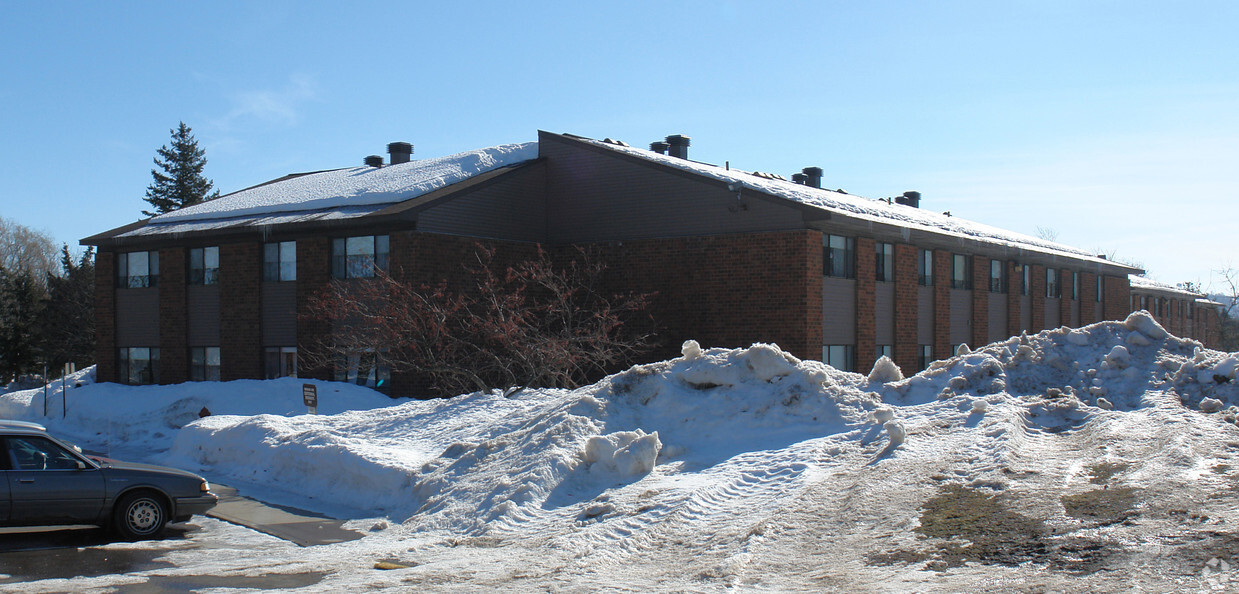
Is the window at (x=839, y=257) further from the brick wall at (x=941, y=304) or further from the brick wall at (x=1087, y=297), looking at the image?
the brick wall at (x=1087, y=297)

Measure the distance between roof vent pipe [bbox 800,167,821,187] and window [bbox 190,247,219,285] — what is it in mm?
22559

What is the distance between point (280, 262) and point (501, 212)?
6.14m

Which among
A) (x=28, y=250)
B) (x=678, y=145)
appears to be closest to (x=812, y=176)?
(x=678, y=145)

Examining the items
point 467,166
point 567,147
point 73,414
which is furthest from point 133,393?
point 567,147

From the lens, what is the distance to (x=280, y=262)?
2731 centimetres

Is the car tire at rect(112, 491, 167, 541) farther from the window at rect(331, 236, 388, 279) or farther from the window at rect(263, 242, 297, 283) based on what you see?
the window at rect(263, 242, 297, 283)

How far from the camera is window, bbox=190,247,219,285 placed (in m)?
28.8

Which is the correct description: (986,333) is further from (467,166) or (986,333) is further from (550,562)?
(550,562)

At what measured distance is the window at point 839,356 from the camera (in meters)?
25.0

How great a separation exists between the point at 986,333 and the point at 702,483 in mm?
23637

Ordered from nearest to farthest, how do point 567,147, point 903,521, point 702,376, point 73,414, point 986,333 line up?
point 903,521
point 702,376
point 73,414
point 567,147
point 986,333

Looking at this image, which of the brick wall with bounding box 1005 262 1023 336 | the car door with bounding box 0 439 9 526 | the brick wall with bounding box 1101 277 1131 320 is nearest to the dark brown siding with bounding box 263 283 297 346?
the car door with bounding box 0 439 9 526

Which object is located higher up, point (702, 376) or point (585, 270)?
point (585, 270)

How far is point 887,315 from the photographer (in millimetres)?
27188
